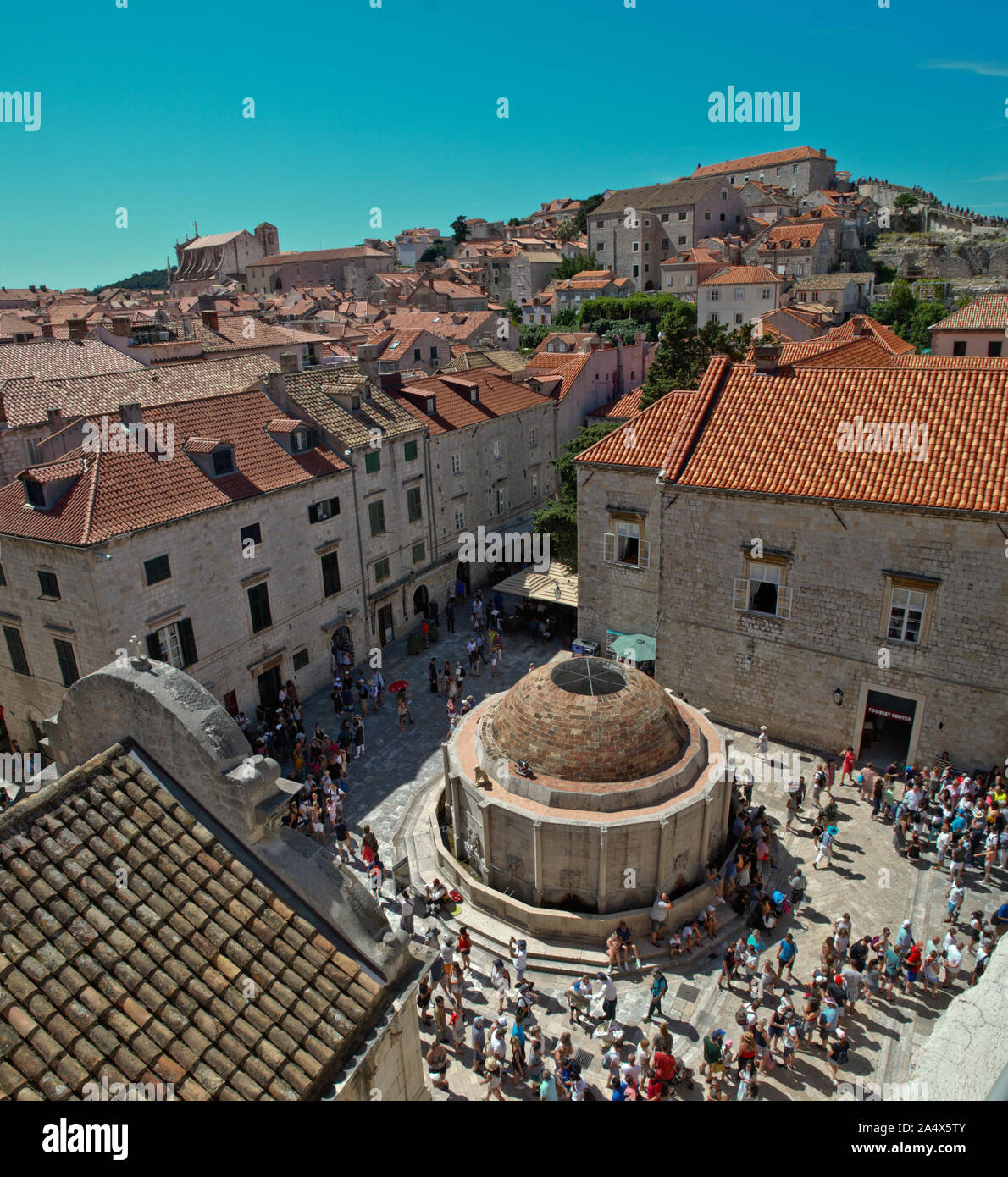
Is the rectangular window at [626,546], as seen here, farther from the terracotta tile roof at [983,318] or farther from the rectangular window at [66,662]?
the terracotta tile roof at [983,318]

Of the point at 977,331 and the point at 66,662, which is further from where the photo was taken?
the point at 977,331

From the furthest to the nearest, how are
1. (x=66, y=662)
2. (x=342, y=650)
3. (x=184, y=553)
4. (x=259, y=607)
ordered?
(x=342, y=650) → (x=259, y=607) → (x=184, y=553) → (x=66, y=662)

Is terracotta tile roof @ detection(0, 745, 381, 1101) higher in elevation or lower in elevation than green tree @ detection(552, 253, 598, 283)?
lower

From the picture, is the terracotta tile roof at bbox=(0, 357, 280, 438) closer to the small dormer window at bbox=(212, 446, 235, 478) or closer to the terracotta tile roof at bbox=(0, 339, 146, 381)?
the terracotta tile roof at bbox=(0, 339, 146, 381)

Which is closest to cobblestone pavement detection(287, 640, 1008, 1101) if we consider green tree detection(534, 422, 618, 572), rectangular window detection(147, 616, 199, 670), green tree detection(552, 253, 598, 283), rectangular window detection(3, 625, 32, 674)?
rectangular window detection(147, 616, 199, 670)

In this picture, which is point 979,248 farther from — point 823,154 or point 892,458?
point 892,458

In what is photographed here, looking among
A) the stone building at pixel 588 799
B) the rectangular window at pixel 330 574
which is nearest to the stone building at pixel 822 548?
the stone building at pixel 588 799

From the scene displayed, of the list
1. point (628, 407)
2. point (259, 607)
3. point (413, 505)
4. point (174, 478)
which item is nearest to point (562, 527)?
point (413, 505)

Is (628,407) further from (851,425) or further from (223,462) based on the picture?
(223,462)
